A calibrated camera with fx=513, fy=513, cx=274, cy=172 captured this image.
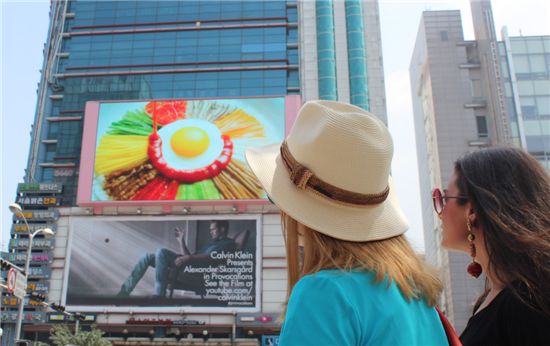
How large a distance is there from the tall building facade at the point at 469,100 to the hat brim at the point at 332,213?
32.0 metres

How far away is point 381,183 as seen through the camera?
4.62 feet

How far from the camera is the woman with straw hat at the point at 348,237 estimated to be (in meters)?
1.11

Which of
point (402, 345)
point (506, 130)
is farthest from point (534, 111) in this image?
point (402, 345)

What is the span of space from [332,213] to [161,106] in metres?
33.3

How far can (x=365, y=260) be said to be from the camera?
1.24m

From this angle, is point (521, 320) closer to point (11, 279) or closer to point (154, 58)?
point (11, 279)

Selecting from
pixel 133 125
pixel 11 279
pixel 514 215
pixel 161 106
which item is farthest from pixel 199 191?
pixel 514 215

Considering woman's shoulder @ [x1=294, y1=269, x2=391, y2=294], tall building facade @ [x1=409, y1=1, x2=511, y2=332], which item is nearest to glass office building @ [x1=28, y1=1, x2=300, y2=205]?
tall building facade @ [x1=409, y1=1, x2=511, y2=332]

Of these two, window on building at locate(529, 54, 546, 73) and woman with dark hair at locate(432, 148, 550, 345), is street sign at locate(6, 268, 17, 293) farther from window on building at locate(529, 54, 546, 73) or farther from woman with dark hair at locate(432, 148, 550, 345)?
window on building at locate(529, 54, 546, 73)

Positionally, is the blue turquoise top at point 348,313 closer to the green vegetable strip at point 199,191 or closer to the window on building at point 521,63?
the green vegetable strip at point 199,191

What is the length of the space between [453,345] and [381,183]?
454mm

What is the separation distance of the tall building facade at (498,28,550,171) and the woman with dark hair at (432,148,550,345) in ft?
111

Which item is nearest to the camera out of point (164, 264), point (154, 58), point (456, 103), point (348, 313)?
point (348, 313)

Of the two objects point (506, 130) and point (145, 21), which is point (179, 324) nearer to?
point (506, 130)
